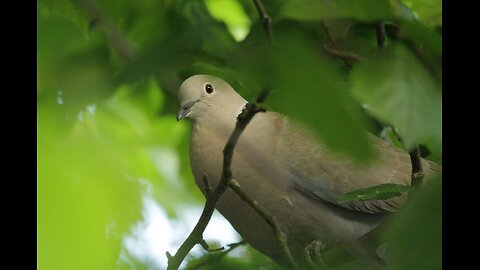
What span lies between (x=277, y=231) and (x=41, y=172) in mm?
411

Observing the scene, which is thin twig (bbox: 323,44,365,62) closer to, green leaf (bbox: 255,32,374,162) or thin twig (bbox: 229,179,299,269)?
thin twig (bbox: 229,179,299,269)

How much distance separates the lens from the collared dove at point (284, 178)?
2.02 m

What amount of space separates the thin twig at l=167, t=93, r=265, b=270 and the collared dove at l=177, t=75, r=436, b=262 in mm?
563

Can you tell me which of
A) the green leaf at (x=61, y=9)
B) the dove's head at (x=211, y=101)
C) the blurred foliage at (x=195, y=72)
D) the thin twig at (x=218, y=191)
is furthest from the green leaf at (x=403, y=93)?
the dove's head at (x=211, y=101)

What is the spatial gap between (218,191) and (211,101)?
1.04 m

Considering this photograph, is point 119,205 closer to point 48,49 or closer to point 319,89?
point 48,49

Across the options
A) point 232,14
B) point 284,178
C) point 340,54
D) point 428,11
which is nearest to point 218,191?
point 340,54

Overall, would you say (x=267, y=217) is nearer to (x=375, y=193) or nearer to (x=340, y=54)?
(x=375, y=193)

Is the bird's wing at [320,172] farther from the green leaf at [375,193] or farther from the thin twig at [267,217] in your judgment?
the green leaf at [375,193]

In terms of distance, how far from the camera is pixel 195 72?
1358 mm

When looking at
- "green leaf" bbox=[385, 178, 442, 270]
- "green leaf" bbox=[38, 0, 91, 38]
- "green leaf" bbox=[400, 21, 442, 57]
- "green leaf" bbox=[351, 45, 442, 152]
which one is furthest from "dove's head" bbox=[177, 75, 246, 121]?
"green leaf" bbox=[385, 178, 442, 270]

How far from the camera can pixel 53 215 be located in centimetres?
117

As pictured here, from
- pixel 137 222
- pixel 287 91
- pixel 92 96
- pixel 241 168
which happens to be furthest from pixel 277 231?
pixel 287 91

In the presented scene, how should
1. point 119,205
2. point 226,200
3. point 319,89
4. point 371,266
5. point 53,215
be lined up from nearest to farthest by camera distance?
point 319,89
point 371,266
point 53,215
point 119,205
point 226,200
